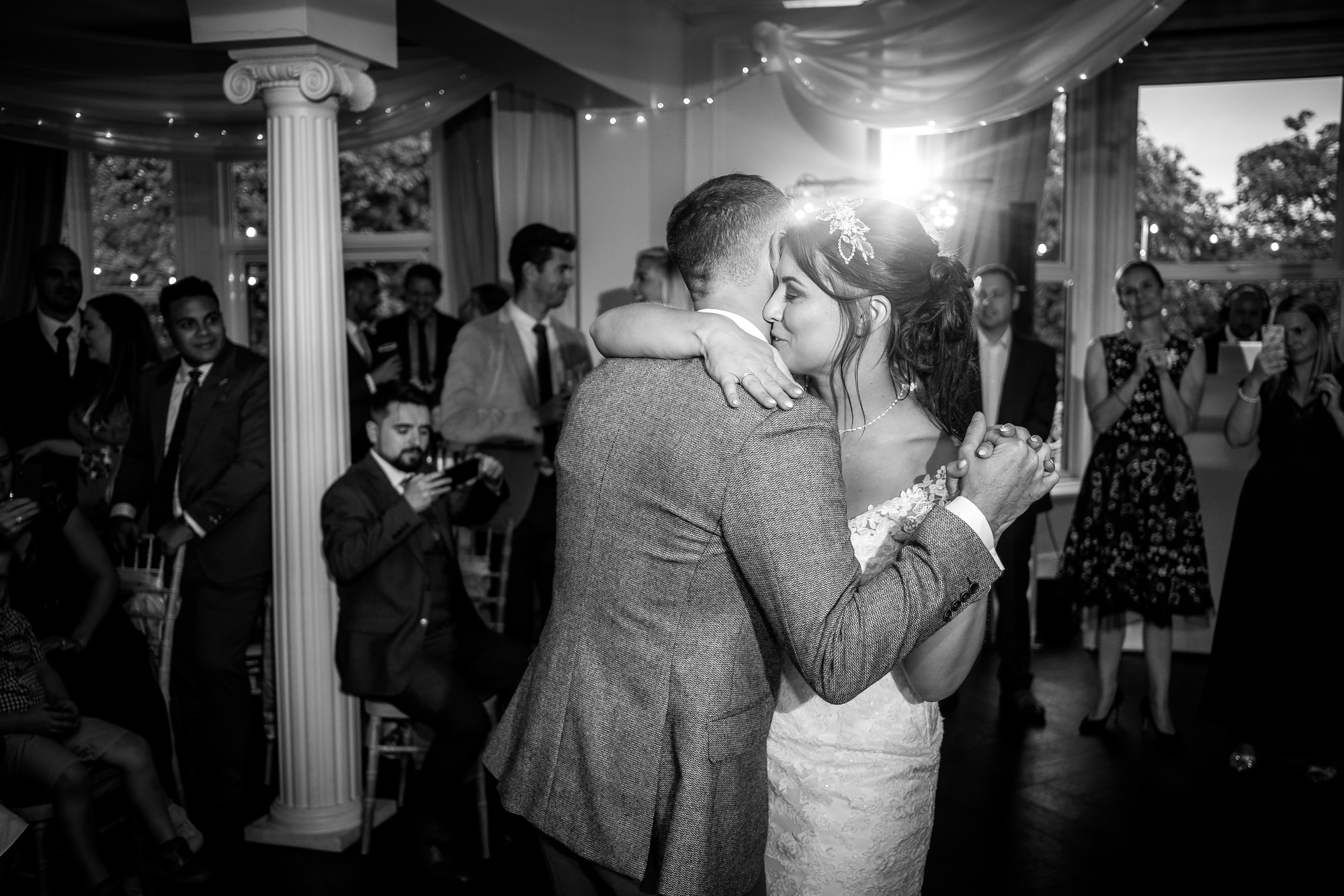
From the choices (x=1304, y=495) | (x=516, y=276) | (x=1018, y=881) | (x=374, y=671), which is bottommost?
(x=1018, y=881)

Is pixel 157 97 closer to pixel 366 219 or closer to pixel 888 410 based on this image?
pixel 366 219

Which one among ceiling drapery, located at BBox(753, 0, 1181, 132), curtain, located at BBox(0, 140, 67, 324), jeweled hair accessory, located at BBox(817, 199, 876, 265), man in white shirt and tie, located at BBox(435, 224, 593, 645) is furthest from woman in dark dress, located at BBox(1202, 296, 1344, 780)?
curtain, located at BBox(0, 140, 67, 324)

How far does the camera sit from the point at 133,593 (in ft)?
12.1

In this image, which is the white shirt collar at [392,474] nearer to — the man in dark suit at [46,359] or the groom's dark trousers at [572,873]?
the groom's dark trousers at [572,873]

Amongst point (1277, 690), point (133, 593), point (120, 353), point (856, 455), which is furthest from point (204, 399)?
point (1277, 690)

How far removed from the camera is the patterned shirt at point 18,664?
9.38 feet

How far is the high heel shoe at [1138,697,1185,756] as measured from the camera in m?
4.32

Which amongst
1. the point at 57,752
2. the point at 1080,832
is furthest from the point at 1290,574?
the point at 57,752

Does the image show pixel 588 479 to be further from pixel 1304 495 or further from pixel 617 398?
pixel 1304 495

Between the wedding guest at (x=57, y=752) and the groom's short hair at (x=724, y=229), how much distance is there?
2104mm

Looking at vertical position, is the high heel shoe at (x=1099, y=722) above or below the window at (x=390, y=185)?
below

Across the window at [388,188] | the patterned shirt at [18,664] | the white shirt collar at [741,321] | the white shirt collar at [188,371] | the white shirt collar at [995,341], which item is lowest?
the patterned shirt at [18,664]

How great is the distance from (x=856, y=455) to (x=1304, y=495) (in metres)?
2.97

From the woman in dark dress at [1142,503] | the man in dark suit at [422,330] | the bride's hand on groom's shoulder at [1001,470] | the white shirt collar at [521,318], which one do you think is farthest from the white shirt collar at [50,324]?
the bride's hand on groom's shoulder at [1001,470]
